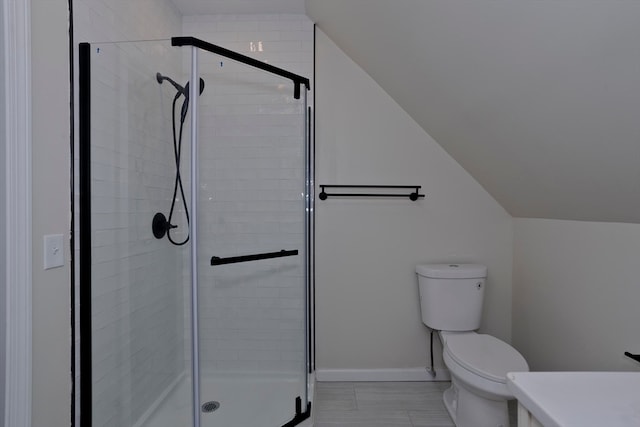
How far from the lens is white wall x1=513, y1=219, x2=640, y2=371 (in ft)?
4.50

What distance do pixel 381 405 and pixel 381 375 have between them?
0.27 meters

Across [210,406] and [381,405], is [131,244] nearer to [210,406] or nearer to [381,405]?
[210,406]

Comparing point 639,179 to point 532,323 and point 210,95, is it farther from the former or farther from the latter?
point 210,95

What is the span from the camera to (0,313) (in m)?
0.97

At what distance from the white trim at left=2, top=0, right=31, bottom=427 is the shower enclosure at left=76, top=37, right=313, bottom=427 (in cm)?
25

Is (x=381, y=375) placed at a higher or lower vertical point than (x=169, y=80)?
lower

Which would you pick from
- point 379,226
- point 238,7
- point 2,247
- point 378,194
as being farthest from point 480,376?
point 238,7

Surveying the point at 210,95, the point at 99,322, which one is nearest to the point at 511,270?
the point at 210,95

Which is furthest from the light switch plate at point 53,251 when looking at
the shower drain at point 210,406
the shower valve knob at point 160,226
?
the shower drain at point 210,406

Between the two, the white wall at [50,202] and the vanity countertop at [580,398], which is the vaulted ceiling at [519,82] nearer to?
the vanity countertop at [580,398]

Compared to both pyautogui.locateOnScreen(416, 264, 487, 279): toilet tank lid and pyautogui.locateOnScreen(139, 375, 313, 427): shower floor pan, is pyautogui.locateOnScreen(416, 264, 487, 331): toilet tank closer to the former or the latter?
pyautogui.locateOnScreen(416, 264, 487, 279): toilet tank lid

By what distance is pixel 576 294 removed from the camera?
1.64 m

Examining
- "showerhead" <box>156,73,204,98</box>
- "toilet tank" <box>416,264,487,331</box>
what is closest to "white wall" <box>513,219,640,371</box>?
"toilet tank" <box>416,264,487,331</box>

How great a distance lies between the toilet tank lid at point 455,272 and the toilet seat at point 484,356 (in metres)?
0.34
